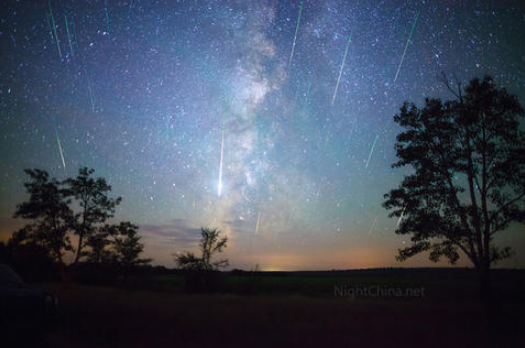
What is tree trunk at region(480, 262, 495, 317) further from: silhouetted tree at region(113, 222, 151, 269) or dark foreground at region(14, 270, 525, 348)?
silhouetted tree at region(113, 222, 151, 269)

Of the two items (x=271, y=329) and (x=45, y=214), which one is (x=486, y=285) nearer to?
(x=271, y=329)

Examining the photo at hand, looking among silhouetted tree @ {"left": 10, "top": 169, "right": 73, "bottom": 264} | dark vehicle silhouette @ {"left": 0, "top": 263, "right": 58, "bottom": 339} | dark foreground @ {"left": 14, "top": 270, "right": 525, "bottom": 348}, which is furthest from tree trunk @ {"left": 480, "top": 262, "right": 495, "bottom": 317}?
silhouetted tree @ {"left": 10, "top": 169, "right": 73, "bottom": 264}

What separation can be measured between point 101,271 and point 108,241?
37.0 ft

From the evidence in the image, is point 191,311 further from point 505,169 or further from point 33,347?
point 505,169

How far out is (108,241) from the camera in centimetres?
3231

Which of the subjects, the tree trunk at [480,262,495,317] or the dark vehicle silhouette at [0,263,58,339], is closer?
the dark vehicle silhouette at [0,263,58,339]

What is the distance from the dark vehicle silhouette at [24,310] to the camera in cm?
539

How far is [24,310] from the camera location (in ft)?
18.7

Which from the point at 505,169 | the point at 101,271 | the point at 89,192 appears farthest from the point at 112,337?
the point at 101,271

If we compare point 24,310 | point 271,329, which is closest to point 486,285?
point 271,329

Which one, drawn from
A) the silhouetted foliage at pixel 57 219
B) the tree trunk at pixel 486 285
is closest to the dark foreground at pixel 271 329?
the tree trunk at pixel 486 285

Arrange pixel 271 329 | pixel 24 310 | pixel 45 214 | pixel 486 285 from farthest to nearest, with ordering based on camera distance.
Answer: pixel 45 214 → pixel 486 285 → pixel 271 329 → pixel 24 310

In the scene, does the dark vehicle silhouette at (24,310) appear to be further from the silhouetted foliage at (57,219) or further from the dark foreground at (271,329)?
the silhouetted foliage at (57,219)

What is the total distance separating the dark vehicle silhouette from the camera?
539 cm
